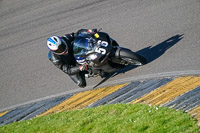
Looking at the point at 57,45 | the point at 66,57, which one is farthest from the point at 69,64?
the point at 57,45

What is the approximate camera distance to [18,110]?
990 cm

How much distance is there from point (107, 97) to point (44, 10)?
7339mm

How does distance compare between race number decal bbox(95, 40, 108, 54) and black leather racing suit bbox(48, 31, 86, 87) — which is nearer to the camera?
race number decal bbox(95, 40, 108, 54)

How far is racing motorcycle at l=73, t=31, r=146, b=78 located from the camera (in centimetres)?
876

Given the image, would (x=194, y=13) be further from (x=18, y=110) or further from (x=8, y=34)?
(x=8, y=34)

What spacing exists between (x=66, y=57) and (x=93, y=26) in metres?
3.31

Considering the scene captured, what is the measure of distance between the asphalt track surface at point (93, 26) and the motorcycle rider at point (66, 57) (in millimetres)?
349

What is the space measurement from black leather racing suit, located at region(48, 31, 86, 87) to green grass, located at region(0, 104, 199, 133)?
119cm

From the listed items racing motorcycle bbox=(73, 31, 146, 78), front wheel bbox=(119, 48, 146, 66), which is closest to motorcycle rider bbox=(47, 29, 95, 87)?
racing motorcycle bbox=(73, 31, 146, 78)

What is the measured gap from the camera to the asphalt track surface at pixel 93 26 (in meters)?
9.18

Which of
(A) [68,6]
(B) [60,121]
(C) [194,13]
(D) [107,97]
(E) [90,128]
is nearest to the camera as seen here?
(E) [90,128]

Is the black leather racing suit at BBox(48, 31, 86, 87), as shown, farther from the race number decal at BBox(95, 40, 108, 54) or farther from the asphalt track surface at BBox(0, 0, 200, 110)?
the race number decal at BBox(95, 40, 108, 54)

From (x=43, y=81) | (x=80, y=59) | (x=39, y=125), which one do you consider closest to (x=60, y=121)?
(x=39, y=125)

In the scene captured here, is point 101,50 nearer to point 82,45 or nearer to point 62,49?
point 82,45
